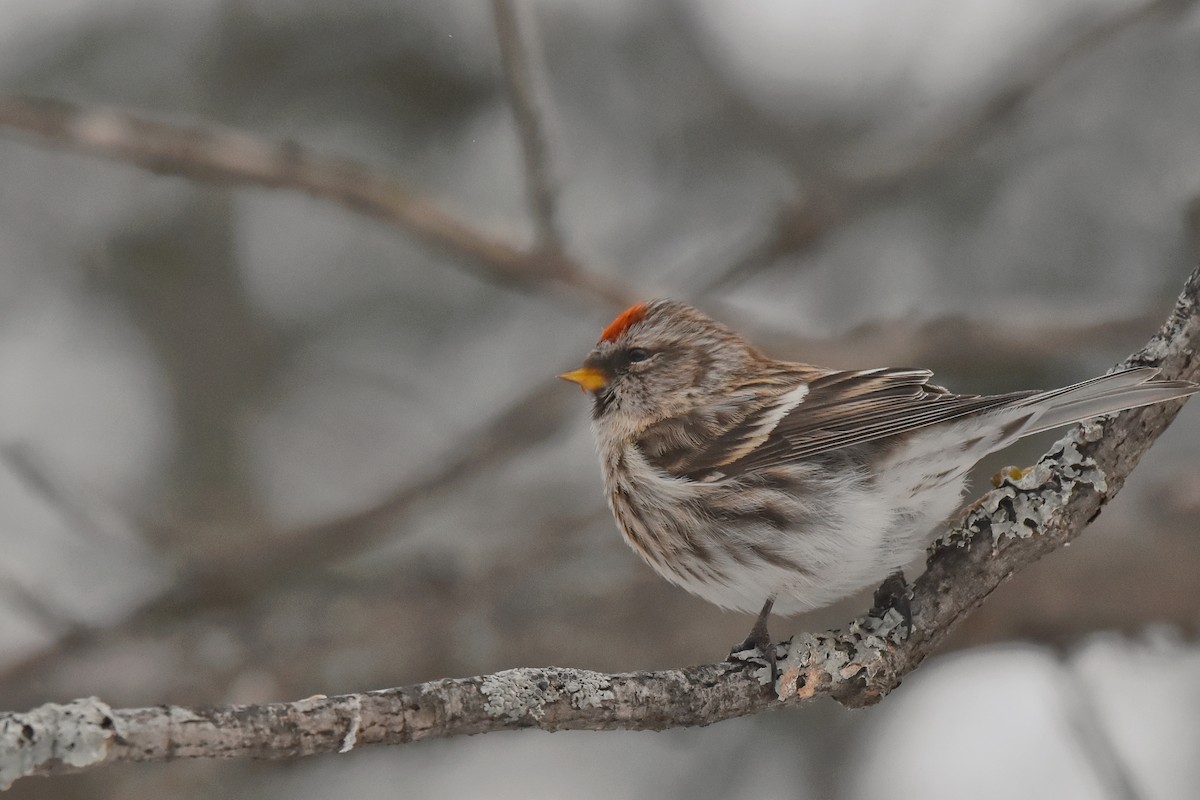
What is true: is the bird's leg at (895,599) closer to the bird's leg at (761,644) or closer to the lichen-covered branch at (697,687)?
the lichen-covered branch at (697,687)

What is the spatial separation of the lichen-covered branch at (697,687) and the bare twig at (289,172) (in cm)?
234

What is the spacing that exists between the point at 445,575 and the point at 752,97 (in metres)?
4.08

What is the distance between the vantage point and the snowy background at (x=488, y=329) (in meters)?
4.45

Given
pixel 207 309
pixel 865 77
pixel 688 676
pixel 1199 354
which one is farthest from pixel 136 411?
pixel 1199 354

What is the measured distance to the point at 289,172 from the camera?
439cm

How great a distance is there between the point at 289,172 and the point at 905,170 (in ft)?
9.21

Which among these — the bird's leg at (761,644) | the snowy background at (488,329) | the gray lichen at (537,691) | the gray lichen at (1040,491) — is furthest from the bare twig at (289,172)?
the gray lichen at (537,691)

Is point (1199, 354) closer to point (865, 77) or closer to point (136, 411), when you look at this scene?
point (865, 77)

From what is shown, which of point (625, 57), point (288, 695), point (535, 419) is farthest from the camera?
point (625, 57)

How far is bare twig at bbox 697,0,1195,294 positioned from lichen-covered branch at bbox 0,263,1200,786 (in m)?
2.49

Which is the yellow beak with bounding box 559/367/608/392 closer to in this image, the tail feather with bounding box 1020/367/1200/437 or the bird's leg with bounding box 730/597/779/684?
the bird's leg with bounding box 730/597/779/684

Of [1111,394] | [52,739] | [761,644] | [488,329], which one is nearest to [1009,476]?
[1111,394]

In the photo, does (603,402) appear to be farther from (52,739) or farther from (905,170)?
(905,170)

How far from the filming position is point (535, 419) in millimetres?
5051
